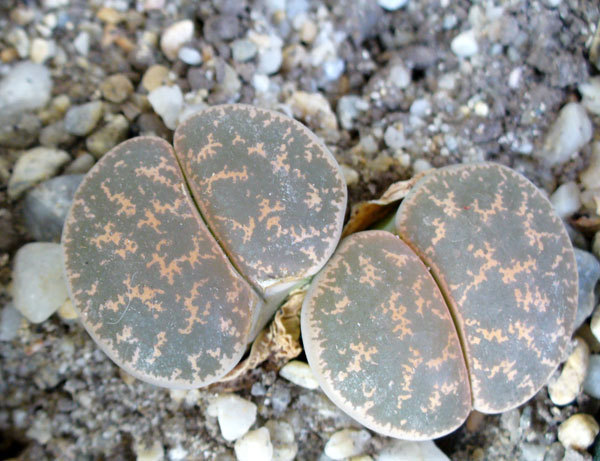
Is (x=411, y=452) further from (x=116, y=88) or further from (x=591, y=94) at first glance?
(x=116, y=88)

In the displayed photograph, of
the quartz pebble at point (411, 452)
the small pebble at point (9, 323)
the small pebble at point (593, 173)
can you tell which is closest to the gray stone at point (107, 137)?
the small pebble at point (9, 323)

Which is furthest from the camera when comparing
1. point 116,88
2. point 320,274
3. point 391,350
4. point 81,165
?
point 116,88

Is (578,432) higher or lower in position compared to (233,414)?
higher

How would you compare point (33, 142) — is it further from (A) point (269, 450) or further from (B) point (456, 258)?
(B) point (456, 258)

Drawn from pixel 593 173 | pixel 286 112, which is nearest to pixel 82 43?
pixel 286 112

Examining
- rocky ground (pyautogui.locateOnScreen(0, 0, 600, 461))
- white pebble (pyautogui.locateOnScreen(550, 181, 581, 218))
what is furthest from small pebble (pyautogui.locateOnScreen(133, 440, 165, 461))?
white pebble (pyautogui.locateOnScreen(550, 181, 581, 218))

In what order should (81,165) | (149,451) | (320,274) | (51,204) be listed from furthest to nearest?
(81,165) < (51,204) < (149,451) < (320,274)

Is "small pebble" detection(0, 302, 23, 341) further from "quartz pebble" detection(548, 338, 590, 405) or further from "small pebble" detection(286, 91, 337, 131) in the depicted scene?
"quartz pebble" detection(548, 338, 590, 405)
